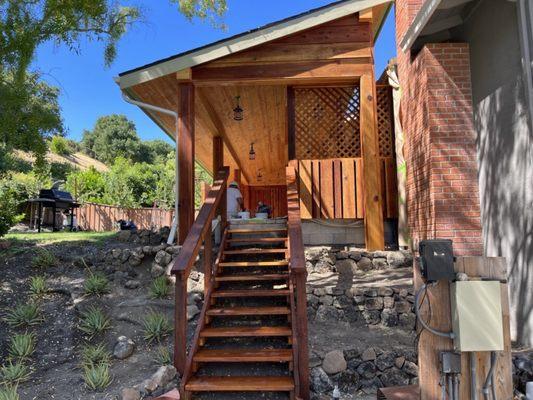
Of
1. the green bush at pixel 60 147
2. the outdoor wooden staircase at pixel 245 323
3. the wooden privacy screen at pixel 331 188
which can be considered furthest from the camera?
the green bush at pixel 60 147

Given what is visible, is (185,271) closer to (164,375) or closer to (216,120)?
(164,375)

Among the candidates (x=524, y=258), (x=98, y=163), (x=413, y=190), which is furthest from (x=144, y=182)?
(x=524, y=258)

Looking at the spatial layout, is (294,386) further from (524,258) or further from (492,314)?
(524,258)

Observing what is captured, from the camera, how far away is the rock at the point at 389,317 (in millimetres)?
4582

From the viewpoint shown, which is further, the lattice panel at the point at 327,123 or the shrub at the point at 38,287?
the lattice panel at the point at 327,123

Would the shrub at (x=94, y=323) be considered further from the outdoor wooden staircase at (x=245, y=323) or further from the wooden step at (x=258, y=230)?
the wooden step at (x=258, y=230)

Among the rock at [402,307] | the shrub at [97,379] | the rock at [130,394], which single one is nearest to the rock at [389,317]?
the rock at [402,307]

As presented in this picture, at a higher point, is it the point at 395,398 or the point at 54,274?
the point at 54,274

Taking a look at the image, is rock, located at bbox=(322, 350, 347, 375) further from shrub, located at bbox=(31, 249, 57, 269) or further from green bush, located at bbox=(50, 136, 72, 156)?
green bush, located at bbox=(50, 136, 72, 156)

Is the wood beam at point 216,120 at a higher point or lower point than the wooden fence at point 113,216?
higher

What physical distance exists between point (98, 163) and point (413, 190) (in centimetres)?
4473

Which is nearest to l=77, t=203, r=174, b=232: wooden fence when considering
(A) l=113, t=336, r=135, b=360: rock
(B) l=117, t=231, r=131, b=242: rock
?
(B) l=117, t=231, r=131, b=242: rock

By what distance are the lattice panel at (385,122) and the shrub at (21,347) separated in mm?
5969

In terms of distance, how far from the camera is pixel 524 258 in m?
3.76
